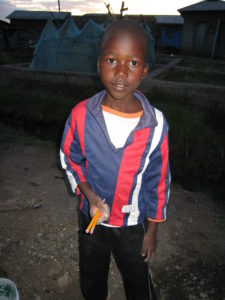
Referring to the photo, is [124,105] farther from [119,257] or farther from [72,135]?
[119,257]

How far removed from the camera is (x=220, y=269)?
6.63 ft

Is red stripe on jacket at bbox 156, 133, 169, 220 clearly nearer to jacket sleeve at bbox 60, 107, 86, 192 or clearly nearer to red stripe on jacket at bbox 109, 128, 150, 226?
red stripe on jacket at bbox 109, 128, 150, 226

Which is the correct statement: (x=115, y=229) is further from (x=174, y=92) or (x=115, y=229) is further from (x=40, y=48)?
(x=40, y=48)

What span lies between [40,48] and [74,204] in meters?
6.74

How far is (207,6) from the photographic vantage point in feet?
57.8

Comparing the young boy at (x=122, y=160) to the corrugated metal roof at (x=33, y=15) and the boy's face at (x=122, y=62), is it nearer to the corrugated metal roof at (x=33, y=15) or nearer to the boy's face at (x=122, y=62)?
the boy's face at (x=122, y=62)

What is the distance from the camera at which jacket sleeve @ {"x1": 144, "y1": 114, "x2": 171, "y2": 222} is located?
117 cm

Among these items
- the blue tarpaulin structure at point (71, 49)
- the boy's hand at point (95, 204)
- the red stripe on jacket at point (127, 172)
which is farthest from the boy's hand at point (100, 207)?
the blue tarpaulin structure at point (71, 49)

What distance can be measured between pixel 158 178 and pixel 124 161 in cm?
21

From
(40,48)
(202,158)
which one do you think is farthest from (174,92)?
(40,48)

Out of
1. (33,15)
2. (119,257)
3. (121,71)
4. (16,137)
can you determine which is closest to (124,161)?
(121,71)

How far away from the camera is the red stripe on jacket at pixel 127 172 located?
1146mm

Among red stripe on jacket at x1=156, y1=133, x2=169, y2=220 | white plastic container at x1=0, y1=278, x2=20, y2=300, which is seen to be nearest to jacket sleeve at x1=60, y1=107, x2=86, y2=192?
red stripe on jacket at x1=156, y1=133, x2=169, y2=220

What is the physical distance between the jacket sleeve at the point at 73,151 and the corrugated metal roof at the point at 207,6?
1922 centimetres
